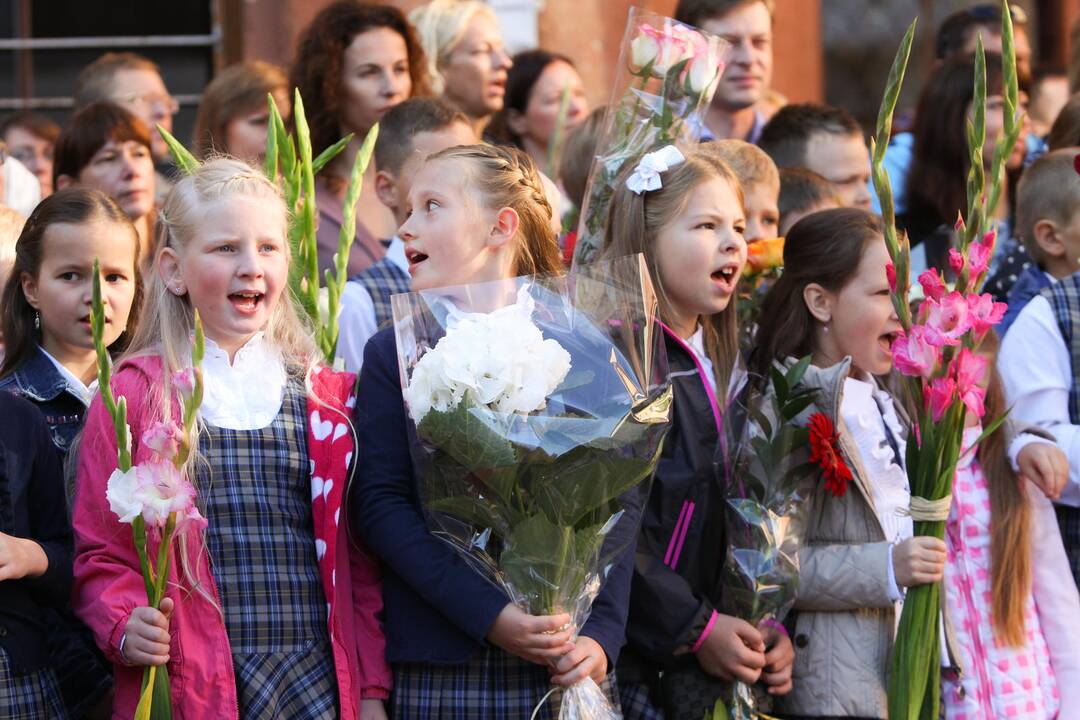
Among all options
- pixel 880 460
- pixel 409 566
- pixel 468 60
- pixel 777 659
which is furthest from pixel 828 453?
pixel 468 60

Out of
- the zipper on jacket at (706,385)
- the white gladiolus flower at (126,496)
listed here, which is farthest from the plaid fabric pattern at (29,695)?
the zipper on jacket at (706,385)

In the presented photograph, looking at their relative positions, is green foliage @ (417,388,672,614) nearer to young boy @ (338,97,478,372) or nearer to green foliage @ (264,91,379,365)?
green foliage @ (264,91,379,365)

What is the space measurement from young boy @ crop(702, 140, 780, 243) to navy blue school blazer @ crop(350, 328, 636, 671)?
145cm

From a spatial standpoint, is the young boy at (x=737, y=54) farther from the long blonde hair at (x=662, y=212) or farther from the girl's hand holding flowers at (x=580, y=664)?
the girl's hand holding flowers at (x=580, y=664)

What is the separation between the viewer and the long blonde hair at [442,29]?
581 centimetres

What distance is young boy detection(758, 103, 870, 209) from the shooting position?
5.37 m

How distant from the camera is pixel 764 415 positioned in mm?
3691

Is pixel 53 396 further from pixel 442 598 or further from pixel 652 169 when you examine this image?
pixel 652 169

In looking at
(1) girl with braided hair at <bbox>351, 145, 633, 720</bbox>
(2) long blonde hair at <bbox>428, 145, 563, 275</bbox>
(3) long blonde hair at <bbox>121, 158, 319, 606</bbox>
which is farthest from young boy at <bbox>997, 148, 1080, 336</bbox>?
(3) long blonde hair at <bbox>121, 158, 319, 606</bbox>

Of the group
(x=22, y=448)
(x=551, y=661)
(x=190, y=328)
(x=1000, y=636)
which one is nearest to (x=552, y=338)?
(x=551, y=661)

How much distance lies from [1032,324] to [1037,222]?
1.70ft

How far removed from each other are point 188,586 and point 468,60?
312cm

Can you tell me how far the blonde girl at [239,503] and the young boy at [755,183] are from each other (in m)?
1.52

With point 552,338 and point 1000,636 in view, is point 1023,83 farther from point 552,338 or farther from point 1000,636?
point 552,338
